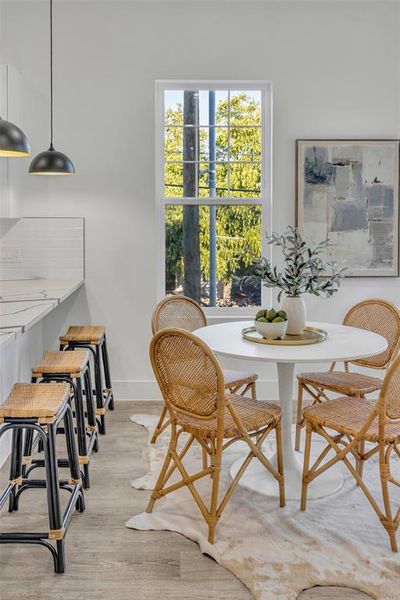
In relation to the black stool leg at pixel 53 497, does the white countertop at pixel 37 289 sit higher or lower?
higher

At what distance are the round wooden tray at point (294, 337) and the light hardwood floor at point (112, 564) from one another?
93cm

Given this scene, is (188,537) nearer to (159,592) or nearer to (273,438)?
(159,592)

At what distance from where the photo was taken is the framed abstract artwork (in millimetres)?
4328

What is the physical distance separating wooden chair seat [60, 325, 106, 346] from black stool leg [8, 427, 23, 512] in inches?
47.6

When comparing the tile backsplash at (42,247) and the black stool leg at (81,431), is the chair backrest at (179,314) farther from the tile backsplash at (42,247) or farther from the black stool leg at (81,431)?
the tile backsplash at (42,247)

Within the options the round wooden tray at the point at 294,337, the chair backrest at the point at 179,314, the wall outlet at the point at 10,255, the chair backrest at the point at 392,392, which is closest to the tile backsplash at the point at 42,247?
the wall outlet at the point at 10,255

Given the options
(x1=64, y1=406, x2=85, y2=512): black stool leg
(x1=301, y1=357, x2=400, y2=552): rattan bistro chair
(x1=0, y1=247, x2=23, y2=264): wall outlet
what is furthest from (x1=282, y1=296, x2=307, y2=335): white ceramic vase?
(x1=0, y1=247, x2=23, y2=264): wall outlet

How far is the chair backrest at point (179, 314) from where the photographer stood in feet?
11.9

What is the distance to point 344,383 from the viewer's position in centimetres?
321

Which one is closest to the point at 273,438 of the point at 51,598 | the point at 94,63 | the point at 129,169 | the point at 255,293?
the point at 255,293

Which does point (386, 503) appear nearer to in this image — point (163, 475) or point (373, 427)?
point (373, 427)

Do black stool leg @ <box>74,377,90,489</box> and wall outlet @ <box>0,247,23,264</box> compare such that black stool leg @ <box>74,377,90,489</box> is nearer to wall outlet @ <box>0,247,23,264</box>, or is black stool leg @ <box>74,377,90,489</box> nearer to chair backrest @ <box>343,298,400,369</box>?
chair backrest @ <box>343,298,400,369</box>

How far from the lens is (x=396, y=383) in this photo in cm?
238

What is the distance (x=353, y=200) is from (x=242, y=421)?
2.37 meters
